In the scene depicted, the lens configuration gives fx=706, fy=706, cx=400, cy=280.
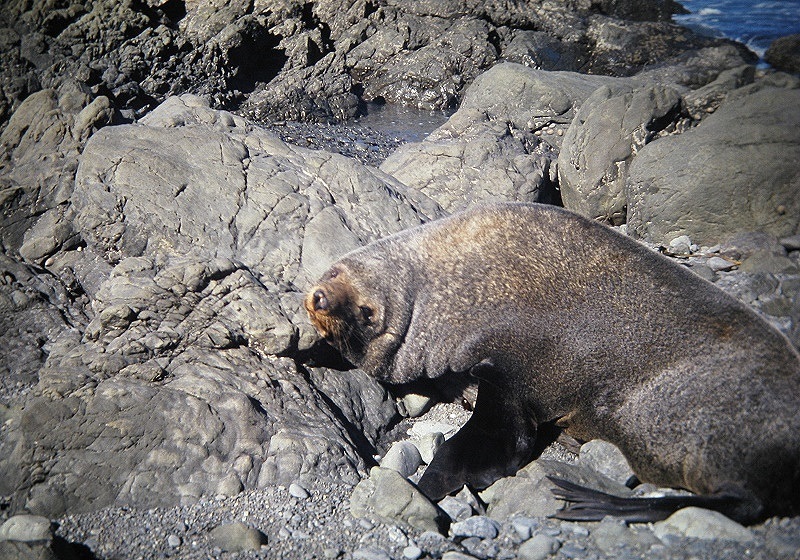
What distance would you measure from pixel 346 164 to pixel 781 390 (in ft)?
12.7

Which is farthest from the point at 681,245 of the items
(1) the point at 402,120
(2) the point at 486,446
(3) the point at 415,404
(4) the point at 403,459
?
(1) the point at 402,120

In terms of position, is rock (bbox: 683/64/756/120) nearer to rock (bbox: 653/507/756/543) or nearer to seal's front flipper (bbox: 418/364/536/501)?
seal's front flipper (bbox: 418/364/536/501)

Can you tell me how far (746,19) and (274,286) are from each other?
36.8 feet

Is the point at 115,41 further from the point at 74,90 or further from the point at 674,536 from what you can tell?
the point at 674,536

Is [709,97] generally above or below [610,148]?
above

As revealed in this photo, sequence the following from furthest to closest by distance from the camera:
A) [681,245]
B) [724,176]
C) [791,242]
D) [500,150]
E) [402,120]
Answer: [402,120]
[500,150]
[681,245]
[724,176]
[791,242]

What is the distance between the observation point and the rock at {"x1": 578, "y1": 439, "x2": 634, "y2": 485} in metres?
4.37

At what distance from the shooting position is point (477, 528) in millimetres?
3748

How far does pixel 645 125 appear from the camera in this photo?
305 inches

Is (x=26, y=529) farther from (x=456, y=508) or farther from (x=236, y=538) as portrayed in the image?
(x=456, y=508)

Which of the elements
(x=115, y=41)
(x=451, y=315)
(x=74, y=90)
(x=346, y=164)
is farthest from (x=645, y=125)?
(x=115, y=41)

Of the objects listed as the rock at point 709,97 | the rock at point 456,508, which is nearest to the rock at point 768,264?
the rock at point 709,97

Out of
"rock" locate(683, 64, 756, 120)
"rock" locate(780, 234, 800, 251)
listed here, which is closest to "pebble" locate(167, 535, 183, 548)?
"rock" locate(780, 234, 800, 251)

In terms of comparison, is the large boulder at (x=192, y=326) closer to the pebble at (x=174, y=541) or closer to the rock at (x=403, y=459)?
the rock at (x=403, y=459)
